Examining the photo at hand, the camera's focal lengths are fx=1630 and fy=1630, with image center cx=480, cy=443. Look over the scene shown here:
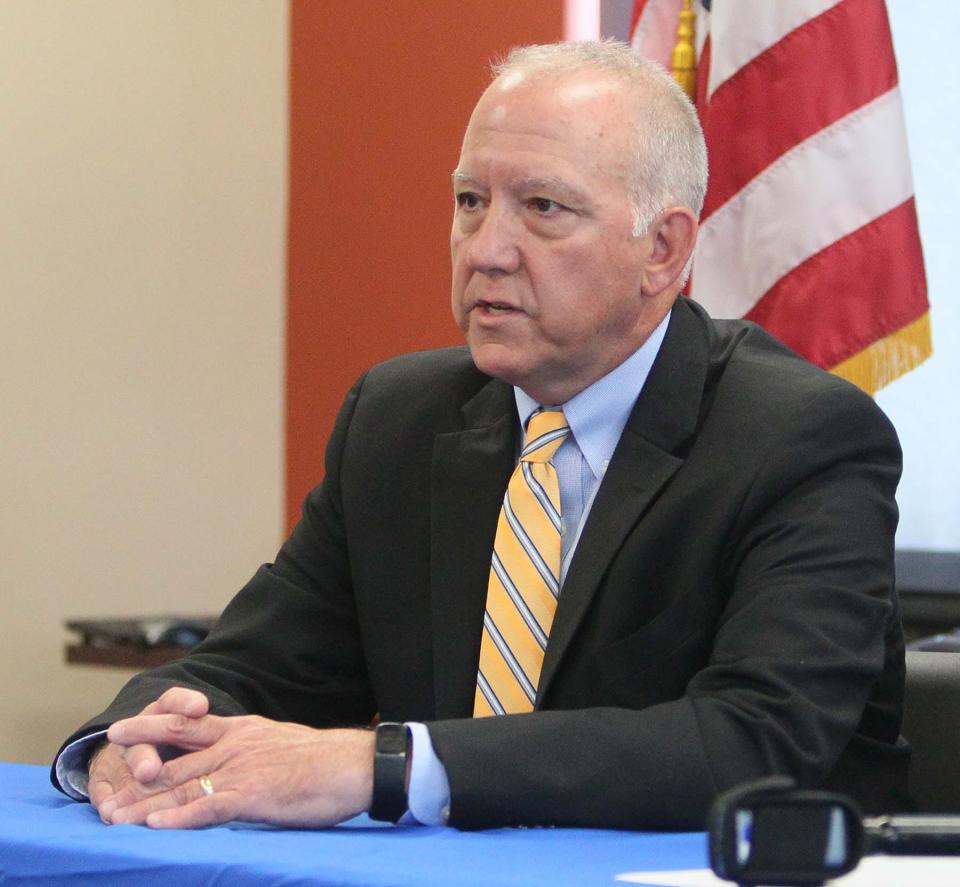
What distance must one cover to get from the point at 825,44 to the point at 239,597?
64.4 inches

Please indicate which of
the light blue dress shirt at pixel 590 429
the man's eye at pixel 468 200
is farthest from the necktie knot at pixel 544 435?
the man's eye at pixel 468 200

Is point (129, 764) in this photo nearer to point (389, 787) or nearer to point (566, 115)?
point (389, 787)

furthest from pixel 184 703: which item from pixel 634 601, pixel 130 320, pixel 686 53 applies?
pixel 130 320

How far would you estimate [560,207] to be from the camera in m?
1.83

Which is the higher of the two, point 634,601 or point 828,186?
point 828,186

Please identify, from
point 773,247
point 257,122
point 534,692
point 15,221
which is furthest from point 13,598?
point 534,692

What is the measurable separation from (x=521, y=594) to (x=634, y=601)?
0.43 feet

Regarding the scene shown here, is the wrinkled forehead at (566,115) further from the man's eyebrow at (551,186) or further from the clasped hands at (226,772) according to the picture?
the clasped hands at (226,772)

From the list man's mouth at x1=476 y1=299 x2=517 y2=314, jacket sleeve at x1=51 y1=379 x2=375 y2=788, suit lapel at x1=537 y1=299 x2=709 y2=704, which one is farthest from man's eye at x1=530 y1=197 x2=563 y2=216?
jacket sleeve at x1=51 y1=379 x2=375 y2=788

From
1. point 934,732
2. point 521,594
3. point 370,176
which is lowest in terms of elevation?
point 934,732

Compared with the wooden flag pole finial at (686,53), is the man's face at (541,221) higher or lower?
lower

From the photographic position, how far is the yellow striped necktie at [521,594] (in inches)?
70.2

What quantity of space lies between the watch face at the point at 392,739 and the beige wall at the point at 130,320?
10.2 feet

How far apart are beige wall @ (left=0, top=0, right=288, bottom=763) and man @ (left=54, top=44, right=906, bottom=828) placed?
2420mm
